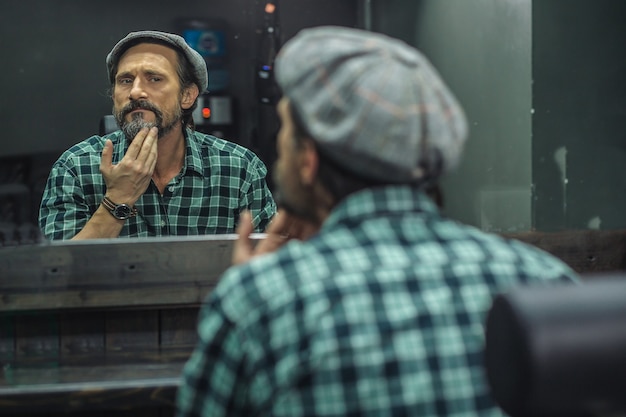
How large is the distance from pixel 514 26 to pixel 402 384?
130 inches

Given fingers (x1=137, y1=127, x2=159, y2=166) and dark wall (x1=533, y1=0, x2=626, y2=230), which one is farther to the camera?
dark wall (x1=533, y1=0, x2=626, y2=230)

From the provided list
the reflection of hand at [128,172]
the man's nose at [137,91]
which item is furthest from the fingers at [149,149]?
the man's nose at [137,91]

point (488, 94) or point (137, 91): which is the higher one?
point (137, 91)

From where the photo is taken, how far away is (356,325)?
1012 millimetres

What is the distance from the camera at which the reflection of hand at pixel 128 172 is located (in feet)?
8.64

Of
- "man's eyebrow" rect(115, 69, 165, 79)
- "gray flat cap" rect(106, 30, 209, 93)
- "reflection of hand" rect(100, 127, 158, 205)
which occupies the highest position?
"gray flat cap" rect(106, 30, 209, 93)

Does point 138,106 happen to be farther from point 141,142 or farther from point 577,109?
point 577,109

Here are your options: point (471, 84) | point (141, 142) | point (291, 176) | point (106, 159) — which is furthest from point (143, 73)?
point (471, 84)

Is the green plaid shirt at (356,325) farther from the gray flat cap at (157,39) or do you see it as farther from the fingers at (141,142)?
the gray flat cap at (157,39)

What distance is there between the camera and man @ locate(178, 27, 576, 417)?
101 cm

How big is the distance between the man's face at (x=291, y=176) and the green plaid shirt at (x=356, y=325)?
65 millimetres

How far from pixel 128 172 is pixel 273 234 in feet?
4.24

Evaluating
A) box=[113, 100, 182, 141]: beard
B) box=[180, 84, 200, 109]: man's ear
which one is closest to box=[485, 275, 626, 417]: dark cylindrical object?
box=[113, 100, 182, 141]: beard

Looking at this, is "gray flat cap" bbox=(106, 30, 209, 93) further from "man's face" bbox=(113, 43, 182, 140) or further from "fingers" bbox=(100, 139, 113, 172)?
"fingers" bbox=(100, 139, 113, 172)
